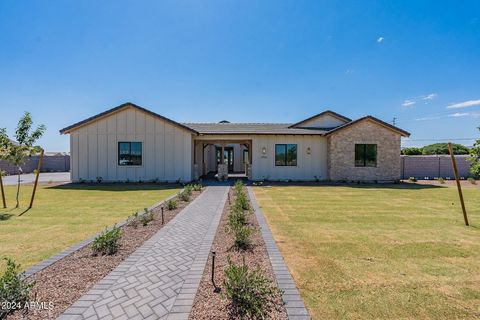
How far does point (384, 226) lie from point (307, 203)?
12.1 ft

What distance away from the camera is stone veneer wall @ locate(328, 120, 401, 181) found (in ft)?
59.8

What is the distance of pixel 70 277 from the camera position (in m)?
3.80

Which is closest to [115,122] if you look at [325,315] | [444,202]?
[325,315]

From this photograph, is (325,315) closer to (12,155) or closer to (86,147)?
(12,155)

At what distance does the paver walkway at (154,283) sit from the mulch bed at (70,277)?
15 centimetres

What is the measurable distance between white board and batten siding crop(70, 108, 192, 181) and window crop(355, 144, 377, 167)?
12.3 meters

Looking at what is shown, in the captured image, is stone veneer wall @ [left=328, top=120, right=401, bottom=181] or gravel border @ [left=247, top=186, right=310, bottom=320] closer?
gravel border @ [left=247, top=186, right=310, bottom=320]

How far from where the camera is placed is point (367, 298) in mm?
3328

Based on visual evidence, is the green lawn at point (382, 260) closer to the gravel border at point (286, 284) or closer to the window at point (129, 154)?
the gravel border at point (286, 284)

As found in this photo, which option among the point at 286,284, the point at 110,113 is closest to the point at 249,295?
the point at 286,284

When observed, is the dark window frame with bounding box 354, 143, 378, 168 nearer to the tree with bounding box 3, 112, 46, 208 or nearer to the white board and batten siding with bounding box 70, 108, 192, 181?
the white board and batten siding with bounding box 70, 108, 192, 181

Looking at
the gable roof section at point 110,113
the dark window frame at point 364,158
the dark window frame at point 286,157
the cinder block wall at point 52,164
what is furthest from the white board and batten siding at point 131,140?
the cinder block wall at point 52,164

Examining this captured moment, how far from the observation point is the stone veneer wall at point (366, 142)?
1822cm

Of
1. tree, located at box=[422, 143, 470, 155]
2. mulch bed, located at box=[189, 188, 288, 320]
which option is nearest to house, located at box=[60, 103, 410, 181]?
mulch bed, located at box=[189, 188, 288, 320]
